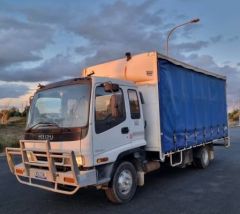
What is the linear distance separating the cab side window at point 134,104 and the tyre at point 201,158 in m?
4.14

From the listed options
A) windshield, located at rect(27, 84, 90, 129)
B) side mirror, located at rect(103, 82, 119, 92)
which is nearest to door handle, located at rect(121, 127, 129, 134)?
side mirror, located at rect(103, 82, 119, 92)

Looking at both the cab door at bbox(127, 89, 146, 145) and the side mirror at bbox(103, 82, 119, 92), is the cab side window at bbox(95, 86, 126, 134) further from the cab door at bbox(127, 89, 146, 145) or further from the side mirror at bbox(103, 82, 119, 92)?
the cab door at bbox(127, 89, 146, 145)

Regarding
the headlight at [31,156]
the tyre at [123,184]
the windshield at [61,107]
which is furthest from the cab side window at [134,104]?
the headlight at [31,156]

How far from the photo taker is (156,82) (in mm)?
8375

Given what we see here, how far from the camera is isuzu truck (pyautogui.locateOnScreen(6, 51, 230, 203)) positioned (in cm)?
669

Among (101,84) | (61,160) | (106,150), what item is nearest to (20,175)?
(61,160)

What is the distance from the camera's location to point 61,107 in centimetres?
711

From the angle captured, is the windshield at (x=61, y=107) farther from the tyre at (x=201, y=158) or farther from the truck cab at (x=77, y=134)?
the tyre at (x=201, y=158)

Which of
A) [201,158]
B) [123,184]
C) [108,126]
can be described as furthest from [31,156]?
[201,158]

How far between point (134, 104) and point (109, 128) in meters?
1.12

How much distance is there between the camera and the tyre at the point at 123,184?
23.5ft

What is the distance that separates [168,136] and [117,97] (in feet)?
6.91

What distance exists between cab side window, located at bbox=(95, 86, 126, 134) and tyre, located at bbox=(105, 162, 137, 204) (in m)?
0.93

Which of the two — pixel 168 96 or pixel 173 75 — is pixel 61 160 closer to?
pixel 168 96
